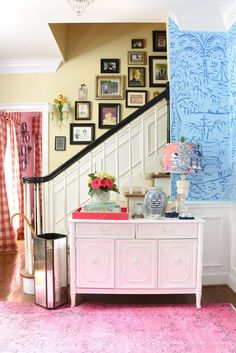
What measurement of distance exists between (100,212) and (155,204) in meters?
0.46

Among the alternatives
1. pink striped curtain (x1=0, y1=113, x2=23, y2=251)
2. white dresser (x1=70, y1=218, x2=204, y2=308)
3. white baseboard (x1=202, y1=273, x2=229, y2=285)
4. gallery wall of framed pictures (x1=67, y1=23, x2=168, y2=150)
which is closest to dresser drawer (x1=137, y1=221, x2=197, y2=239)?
white dresser (x1=70, y1=218, x2=204, y2=308)

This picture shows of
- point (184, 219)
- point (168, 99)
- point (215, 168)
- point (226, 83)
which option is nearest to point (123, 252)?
point (184, 219)

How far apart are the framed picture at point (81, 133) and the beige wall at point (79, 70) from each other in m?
0.06

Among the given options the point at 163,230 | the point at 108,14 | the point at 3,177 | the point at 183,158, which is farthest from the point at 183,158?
the point at 3,177

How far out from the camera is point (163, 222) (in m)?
2.86

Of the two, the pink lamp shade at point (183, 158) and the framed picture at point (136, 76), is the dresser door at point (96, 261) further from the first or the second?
the framed picture at point (136, 76)

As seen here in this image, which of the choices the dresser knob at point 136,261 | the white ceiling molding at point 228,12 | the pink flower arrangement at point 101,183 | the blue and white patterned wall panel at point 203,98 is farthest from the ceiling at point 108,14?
the dresser knob at point 136,261

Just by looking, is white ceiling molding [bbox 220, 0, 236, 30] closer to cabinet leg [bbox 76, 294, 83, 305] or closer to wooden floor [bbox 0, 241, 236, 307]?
wooden floor [bbox 0, 241, 236, 307]

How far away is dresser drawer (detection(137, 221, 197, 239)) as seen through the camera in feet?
9.42

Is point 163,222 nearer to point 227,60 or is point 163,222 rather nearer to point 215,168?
point 215,168

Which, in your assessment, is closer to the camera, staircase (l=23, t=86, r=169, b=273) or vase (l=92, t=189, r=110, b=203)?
vase (l=92, t=189, r=110, b=203)

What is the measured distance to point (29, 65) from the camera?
4.72 m

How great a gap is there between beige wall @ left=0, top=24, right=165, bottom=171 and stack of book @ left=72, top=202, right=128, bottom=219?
2009mm

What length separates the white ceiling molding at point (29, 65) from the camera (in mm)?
4680
